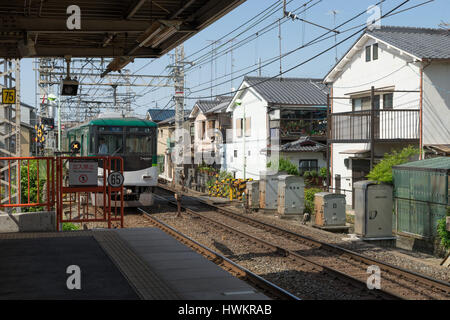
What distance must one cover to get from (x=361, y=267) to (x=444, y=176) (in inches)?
161

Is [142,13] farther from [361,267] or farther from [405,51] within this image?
[405,51]

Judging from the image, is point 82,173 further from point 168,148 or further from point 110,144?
point 168,148

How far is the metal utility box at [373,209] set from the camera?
13812mm

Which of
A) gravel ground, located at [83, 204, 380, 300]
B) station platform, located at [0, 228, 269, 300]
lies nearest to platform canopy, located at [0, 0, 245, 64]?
station platform, located at [0, 228, 269, 300]

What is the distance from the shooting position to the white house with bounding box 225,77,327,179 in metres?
29.1

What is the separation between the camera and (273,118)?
96.6 feet

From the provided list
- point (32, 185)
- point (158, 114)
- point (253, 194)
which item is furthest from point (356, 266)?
point (158, 114)

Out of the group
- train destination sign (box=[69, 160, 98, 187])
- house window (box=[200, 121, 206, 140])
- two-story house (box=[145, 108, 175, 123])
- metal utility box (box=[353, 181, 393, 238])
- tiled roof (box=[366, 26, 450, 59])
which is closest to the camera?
train destination sign (box=[69, 160, 98, 187])

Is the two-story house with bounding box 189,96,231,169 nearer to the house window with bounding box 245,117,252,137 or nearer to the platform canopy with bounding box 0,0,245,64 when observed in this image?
the house window with bounding box 245,117,252,137

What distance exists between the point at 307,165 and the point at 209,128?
42.9 feet

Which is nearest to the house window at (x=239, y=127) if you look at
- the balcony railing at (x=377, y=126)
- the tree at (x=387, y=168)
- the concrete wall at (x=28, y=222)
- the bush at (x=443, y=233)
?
the balcony railing at (x=377, y=126)

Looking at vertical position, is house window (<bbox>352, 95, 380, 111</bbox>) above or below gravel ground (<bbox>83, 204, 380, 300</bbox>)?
above

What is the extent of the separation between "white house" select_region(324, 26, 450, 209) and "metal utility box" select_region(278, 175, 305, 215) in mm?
1927

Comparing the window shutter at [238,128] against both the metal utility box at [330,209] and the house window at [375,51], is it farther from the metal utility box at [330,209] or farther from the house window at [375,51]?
the metal utility box at [330,209]
